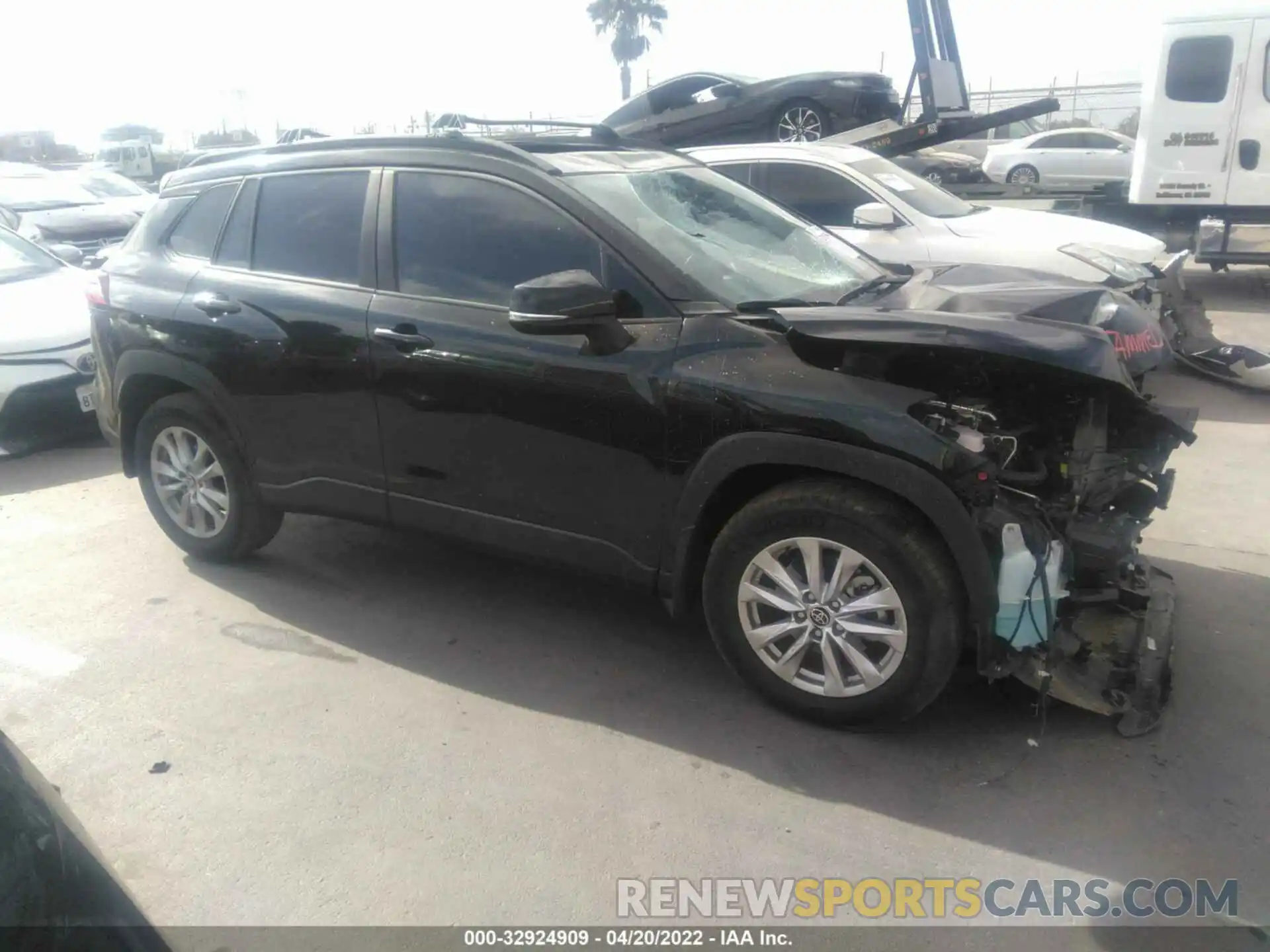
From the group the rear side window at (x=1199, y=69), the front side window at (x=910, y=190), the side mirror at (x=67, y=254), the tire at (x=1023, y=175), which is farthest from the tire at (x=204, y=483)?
the tire at (x=1023, y=175)

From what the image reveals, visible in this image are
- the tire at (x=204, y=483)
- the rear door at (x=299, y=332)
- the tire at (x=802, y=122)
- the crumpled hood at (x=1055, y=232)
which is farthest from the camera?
the tire at (x=802, y=122)

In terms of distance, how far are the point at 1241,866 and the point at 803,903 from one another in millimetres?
1160

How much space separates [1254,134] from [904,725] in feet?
32.0

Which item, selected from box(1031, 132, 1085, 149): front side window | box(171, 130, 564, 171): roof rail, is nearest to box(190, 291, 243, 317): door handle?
box(171, 130, 564, 171): roof rail

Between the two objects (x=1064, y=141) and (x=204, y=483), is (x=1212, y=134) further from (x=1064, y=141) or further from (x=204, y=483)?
(x=1064, y=141)

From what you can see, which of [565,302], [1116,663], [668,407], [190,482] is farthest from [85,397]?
[1116,663]

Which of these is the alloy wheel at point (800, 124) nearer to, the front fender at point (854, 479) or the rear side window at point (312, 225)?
the rear side window at point (312, 225)

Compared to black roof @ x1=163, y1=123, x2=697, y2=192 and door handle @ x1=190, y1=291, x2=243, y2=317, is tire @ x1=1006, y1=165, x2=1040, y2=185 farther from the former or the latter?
door handle @ x1=190, y1=291, x2=243, y2=317

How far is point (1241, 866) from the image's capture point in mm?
2713

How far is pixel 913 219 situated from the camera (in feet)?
25.1

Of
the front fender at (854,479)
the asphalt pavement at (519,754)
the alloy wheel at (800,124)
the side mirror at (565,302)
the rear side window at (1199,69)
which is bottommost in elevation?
the asphalt pavement at (519,754)

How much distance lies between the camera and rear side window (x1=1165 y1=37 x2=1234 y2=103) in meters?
10.4

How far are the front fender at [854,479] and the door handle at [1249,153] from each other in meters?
9.65

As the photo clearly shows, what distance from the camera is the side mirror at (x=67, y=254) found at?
26.5ft
